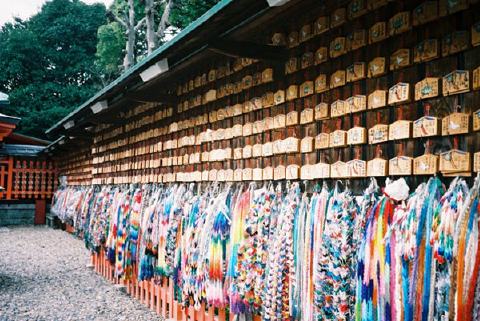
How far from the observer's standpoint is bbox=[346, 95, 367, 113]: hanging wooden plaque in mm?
3127

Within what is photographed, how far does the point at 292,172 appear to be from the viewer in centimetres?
384

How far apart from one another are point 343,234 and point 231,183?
6.55ft

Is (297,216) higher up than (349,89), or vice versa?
(349,89)

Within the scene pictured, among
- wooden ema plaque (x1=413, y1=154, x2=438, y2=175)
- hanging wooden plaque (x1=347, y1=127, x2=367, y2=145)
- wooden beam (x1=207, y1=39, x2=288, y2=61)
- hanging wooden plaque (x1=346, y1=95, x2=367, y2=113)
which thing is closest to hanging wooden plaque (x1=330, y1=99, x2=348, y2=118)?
hanging wooden plaque (x1=346, y1=95, x2=367, y2=113)

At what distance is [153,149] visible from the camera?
714cm

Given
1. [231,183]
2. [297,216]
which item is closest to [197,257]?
[231,183]

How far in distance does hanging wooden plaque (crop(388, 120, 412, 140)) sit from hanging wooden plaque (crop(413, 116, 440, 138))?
4 cm

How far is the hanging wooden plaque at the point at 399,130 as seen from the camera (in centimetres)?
277

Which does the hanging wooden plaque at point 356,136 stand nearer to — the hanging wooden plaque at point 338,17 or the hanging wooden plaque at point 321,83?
the hanging wooden plaque at point 321,83

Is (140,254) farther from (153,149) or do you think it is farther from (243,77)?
(243,77)

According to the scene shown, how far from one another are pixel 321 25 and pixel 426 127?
4.40ft

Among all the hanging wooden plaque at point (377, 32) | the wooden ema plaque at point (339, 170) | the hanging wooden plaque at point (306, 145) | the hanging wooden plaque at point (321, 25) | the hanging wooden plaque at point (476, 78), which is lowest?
the wooden ema plaque at point (339, 170)

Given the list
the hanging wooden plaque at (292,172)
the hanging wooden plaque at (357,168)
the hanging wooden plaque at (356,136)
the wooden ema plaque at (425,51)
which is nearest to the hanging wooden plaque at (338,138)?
the hanging wooden plaque at (356,136)

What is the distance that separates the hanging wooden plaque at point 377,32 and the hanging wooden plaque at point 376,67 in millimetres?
133
